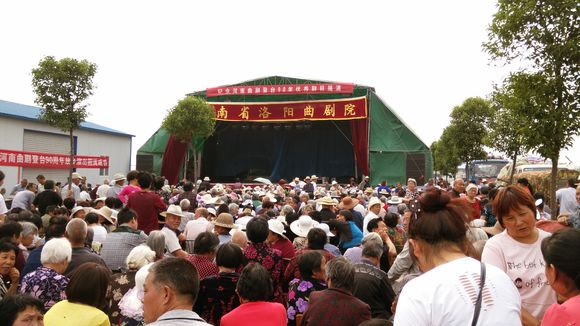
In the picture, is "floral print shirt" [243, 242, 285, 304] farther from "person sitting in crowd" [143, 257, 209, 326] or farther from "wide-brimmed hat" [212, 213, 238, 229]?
"person sitting in crowd" [143, 257, 209, 326]

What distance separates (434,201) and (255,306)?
158 centimetres

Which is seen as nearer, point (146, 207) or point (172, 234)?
point (172, 234)

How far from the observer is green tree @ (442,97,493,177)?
30.1m

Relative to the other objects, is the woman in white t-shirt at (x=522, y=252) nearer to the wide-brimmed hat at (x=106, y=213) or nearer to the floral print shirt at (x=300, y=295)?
the floral print shirt at (x=300, y=295)

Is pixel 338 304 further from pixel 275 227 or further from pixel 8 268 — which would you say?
pixel 8 268

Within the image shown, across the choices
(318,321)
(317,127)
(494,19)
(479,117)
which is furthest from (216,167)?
(318,321)

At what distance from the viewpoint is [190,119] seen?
23609 mm

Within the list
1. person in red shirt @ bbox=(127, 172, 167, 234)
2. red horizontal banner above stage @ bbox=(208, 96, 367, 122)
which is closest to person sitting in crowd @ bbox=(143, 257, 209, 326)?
person in red shirt @ bbox=(127, 172, 167, 234)

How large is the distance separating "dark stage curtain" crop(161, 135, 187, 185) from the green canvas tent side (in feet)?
14.0

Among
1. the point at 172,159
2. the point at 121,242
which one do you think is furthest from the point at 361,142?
the point at 121,242

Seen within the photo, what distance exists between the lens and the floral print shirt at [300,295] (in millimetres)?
3557

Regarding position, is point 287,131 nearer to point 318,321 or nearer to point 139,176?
point 139,176

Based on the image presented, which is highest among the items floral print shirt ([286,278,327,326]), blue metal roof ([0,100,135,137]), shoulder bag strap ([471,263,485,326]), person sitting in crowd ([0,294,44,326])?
blue metal roof ([0,100,135,137])

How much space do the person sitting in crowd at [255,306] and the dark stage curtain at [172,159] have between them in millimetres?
23691
